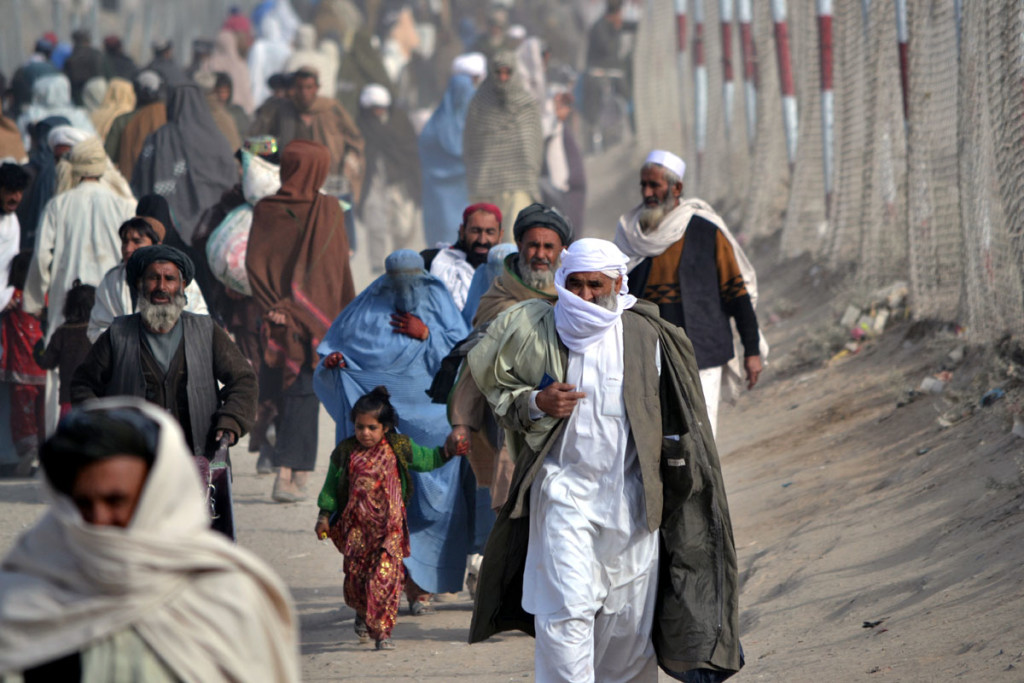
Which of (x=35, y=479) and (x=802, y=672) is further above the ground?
(x=802, y=672)

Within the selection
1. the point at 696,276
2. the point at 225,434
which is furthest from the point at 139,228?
the point at 696,276

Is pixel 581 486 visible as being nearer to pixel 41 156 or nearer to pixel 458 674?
pixel 458 674

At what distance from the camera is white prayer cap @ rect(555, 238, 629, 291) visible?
4.43 meters

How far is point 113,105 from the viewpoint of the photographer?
49.5 ft

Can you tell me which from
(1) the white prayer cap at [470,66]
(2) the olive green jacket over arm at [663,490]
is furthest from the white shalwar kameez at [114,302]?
(1) the white prayer cap at [470,66]

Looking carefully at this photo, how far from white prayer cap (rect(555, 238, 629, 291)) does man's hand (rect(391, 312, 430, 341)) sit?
2.40 m

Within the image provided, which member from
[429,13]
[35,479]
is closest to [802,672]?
[35,479]

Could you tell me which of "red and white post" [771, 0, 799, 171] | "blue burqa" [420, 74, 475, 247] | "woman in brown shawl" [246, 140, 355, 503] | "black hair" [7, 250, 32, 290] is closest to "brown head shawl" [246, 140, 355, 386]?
"woman in brown shawl" [246, 140, 355, 503]

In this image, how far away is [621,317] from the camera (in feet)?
14.5

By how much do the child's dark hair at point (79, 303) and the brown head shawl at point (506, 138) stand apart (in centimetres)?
610

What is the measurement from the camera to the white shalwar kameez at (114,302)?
6.75 metres

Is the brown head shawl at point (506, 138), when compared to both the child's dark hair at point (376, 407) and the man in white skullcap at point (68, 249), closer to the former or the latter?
the man in white skullcap at point (68, 249)

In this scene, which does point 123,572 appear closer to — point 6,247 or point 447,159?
point 6,247

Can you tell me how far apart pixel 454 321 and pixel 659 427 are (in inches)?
108
